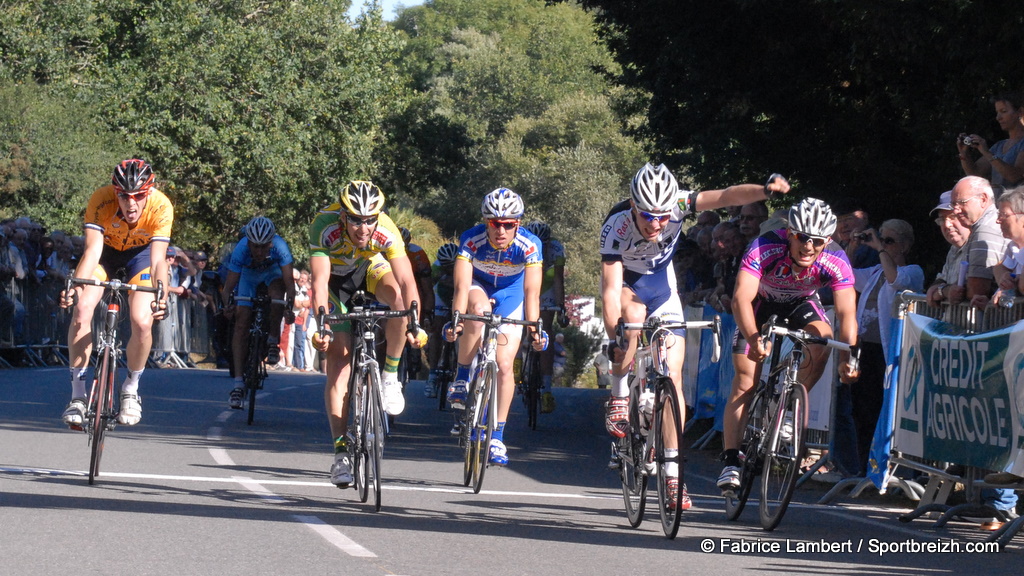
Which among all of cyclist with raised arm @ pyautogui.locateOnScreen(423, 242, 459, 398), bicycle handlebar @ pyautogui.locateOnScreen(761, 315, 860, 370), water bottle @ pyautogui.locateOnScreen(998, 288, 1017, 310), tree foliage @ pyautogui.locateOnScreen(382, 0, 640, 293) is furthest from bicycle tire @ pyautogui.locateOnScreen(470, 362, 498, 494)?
tree foliage @ pyautogui.locateOnScreen(382, 0, 640, 293)

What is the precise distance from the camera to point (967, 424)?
9195 mm

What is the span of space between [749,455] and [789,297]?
3.55 ft

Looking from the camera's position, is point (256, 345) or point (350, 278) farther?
point (256, 345)

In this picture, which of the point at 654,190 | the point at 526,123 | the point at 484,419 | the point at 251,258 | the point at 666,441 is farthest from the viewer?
the point at 526,123

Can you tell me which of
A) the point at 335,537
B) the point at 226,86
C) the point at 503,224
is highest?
the point at 226,86

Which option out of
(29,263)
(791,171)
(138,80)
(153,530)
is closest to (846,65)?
(791,171)

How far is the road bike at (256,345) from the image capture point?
1530cm

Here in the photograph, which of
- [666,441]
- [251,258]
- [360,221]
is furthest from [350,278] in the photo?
[251,258]

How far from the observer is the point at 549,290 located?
1714 cm

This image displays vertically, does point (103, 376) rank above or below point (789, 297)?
below

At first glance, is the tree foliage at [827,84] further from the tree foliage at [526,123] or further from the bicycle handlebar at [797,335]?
the tree foliage at [526,123]

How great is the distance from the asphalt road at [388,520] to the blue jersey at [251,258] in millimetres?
2335

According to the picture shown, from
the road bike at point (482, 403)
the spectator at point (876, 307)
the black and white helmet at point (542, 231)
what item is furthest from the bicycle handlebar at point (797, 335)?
the black and white helmet at point (542, 231)

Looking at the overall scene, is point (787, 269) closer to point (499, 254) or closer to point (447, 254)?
point (499, 254)
